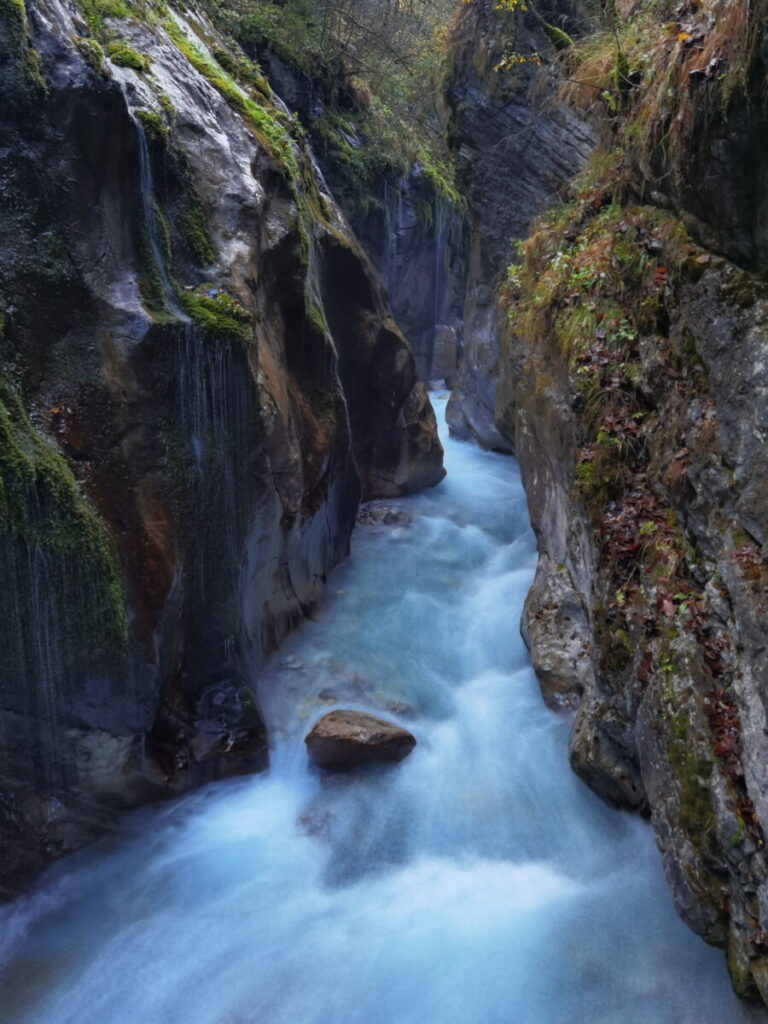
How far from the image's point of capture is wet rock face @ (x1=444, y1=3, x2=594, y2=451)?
1109 cm

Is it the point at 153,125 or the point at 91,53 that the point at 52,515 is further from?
the point at 91,53

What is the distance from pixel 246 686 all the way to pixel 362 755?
1.16 meters

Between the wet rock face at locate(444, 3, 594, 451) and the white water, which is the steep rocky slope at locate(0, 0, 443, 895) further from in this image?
the wet rock face at locate(444, 3, 594, 451)

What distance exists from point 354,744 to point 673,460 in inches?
132

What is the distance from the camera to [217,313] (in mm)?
5918

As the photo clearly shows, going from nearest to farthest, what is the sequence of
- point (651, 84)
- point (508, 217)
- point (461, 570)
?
point (651, 84) → point (461, 570) → point (508, 217)

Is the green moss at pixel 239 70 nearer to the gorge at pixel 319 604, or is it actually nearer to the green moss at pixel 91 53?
the gorge at pixel 319 604

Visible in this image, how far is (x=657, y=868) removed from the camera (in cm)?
485

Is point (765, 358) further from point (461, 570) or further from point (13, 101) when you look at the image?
point (461, 570)

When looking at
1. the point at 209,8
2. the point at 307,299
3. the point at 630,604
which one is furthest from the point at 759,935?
the point at 209,8

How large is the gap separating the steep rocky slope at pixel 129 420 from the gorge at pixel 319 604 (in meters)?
0.03

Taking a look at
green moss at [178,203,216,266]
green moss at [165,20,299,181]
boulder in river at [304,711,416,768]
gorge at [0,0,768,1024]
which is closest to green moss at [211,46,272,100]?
gorge at [0,0,768,1024]

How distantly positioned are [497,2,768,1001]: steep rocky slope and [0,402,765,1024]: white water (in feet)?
1.32

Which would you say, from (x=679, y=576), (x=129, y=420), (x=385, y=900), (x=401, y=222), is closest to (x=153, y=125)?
(x=129, y=420)
